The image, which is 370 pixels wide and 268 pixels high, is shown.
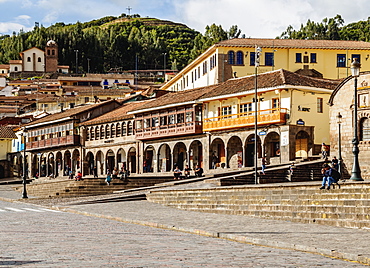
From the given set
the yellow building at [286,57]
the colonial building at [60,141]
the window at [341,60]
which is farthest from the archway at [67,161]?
the window at [341,60]

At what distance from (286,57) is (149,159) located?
16.0 meters

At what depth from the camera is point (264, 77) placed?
162 feet

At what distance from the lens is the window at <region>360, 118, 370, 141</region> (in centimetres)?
3847

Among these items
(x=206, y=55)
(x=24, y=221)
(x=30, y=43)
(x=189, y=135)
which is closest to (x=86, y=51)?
(x=30, y=43)

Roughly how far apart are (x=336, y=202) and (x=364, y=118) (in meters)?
19.5

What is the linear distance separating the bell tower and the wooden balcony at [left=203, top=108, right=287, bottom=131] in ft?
374

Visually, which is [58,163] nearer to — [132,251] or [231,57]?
[231,57]

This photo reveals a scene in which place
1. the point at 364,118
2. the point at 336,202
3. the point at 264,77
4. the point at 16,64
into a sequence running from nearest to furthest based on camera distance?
the point at 336,202
the point at 364,118
the point at 264,77
the point at 16,64

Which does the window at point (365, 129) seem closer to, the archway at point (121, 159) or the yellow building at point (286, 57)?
the yellow building at point (286, 57)

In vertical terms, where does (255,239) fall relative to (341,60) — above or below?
below

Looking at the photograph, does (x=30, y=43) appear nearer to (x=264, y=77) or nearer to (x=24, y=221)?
(x=264, y=77)

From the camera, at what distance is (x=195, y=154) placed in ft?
182

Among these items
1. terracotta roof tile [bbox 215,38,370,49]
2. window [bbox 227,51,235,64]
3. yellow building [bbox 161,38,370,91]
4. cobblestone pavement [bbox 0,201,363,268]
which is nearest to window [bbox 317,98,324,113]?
yellow building [bbox 161,38,370,91]

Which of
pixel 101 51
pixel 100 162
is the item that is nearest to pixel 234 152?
pixel 100 162
